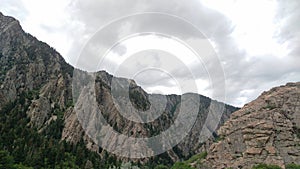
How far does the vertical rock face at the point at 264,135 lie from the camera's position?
11438 cm

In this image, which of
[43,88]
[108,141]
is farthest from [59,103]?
[108,141]

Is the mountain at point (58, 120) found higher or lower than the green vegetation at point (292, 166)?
higher

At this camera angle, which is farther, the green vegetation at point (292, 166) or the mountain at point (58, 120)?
the mountain at point (58, 120)

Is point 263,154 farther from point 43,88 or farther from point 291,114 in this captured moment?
point 43,88

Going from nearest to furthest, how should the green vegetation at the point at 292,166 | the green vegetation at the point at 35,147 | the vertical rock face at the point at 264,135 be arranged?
the green vegetation at the point at 35,147
the green vegetation at the point at 292,166
the vertical rock face at the point at 264,135

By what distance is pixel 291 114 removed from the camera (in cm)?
13325

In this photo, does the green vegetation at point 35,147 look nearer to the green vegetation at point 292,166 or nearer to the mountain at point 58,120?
the mountain at point 58,120

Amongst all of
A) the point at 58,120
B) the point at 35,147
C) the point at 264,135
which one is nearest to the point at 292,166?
the point at 264,135

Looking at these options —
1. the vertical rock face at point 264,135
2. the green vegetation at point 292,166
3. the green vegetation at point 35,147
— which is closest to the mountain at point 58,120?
the green vegetation at point 35,147

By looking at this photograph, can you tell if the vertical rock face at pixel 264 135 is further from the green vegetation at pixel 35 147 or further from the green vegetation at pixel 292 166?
the green vegetation at pixel 35 147

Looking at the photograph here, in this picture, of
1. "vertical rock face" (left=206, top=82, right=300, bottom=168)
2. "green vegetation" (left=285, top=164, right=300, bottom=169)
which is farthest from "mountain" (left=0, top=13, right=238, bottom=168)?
"green vegetation" (left=285, top=164, right=300, bottom=169)

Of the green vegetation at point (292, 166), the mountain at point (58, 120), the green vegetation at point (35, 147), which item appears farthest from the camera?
the mountain at point (58, 120)

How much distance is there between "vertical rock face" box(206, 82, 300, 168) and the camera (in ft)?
375

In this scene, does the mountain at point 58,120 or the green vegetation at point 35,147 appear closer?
the green vegetation at point 35,147
